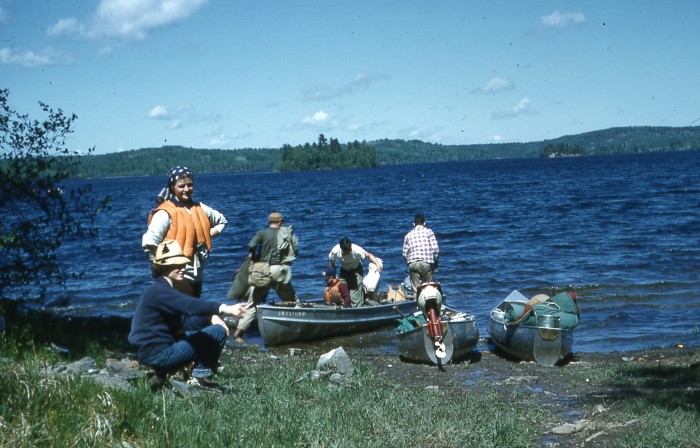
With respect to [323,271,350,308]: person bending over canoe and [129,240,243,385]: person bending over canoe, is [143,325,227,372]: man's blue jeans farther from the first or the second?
[323,271,350,308]: person bending over canoe

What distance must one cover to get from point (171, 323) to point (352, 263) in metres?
9.13

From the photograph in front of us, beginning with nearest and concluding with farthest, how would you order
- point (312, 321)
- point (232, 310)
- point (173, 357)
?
point (232, 310) → point (173, 357) → point (312, 321)

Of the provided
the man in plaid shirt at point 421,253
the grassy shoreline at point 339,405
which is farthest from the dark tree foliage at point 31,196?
the man in plaid shirt at point 421,253

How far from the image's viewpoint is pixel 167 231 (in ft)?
27.2

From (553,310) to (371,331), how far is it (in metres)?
4.67

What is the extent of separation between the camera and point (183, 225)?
27.2 feet

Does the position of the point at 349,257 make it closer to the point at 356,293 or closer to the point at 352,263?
the point at 352,263

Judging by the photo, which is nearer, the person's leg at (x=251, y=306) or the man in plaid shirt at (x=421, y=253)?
the man in plaid shirt at (x=421, y=253)

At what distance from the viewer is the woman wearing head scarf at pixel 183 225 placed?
324 inches

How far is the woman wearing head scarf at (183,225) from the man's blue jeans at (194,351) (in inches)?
47.8

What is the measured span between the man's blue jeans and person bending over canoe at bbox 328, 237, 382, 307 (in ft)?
27.5

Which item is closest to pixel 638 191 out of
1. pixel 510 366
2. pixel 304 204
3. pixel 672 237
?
pixel 304 204

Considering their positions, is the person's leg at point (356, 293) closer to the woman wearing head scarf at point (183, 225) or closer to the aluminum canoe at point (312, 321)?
the aluminum canoe at point (312, 321)

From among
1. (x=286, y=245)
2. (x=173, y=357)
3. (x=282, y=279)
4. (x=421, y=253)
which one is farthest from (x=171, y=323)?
(x=282, y=279)
